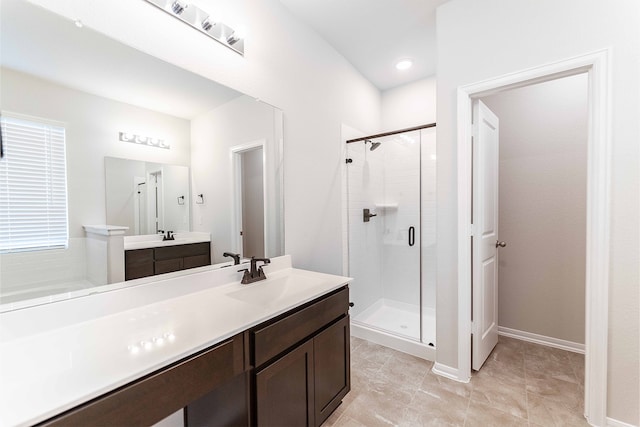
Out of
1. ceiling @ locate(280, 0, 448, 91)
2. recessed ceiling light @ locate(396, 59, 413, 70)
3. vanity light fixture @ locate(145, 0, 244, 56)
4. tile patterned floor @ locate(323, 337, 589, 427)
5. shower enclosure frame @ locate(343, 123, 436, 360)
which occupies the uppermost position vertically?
ceiling @ locate(280, 0, 448, 91)

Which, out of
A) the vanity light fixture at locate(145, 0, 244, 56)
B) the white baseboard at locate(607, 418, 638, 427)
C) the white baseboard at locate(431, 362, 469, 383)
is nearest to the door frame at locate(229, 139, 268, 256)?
the vanity light fixture at locate(145, 0, 244, 56)

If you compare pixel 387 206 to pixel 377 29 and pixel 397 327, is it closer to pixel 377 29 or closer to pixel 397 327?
pixel 397 327

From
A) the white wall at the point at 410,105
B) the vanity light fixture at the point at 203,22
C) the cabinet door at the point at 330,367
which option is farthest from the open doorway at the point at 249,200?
the white wall at the point at 410,105

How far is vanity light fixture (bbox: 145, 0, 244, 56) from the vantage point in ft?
4.47

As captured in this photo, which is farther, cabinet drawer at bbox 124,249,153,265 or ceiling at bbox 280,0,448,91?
ceiling at bbox 280,0,448,91

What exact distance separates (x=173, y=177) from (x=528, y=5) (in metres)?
2.44

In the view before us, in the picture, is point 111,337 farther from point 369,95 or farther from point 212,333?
point 369,95

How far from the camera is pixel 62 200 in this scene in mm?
1108

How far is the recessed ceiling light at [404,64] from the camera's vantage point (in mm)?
2818

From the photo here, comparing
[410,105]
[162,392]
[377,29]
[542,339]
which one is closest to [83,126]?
[162,392]

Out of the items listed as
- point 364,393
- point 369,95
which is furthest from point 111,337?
point 369,95

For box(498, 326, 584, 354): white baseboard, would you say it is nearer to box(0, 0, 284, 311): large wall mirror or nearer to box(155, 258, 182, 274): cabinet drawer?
box(0, 0, 284, 311): large wall mirror

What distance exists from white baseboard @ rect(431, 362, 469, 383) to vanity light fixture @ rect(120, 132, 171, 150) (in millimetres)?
2430

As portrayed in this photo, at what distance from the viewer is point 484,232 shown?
217 cm
